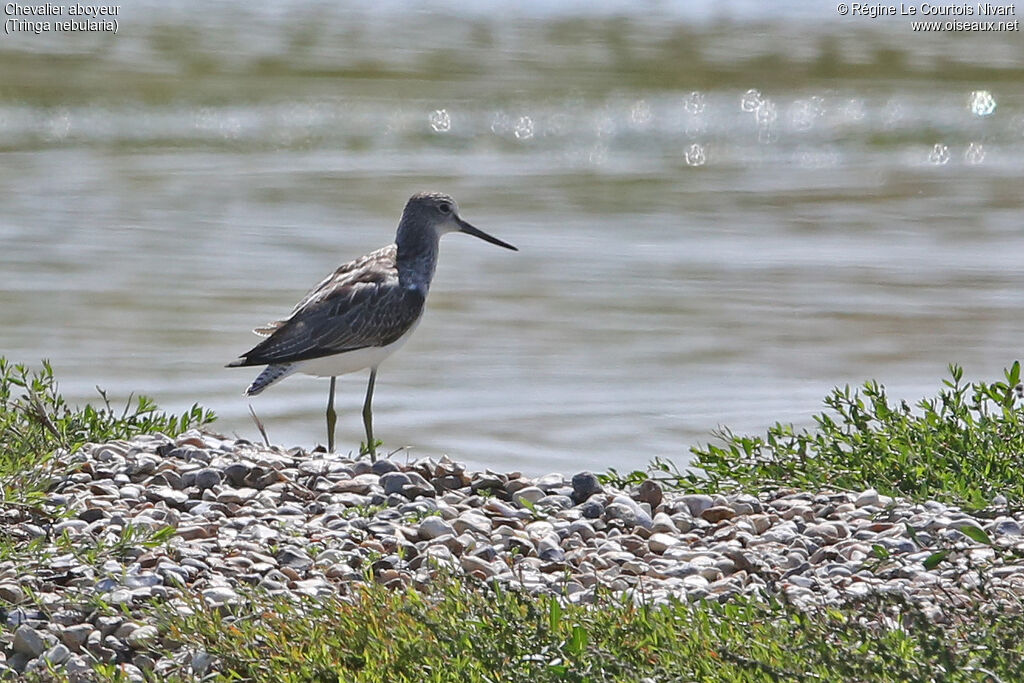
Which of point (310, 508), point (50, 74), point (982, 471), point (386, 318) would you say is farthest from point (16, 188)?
point (982, 471)

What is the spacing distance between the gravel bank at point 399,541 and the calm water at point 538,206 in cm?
180

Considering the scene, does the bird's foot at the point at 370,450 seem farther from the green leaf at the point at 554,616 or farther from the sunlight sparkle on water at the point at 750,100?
the sunlight sparkle on water at the point at 750,100

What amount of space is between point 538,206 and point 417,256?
244 inches

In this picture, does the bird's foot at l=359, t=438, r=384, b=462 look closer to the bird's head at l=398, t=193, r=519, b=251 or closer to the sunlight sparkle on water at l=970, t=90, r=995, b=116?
the bird's head at l=398, t=193, r=519, b=251

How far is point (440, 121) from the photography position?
1950cm

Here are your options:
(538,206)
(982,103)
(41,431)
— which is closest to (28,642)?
(41,431)

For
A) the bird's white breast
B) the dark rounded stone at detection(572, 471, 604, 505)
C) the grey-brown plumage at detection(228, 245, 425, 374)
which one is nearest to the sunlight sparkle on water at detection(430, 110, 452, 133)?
the grey-brown plumage at detection(228, 245, 425, 374)

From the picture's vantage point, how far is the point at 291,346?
8.31 meters

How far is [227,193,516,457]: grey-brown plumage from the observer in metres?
8.33

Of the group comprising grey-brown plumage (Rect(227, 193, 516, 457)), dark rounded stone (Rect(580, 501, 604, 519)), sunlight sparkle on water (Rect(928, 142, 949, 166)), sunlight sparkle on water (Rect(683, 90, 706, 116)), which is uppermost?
sunlight sparkle on water (Rect(683, 90, 706, 116))

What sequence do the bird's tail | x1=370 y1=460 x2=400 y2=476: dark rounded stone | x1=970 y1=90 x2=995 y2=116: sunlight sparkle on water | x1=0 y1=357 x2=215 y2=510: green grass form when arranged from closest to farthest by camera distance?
x1=0 y1=357 x2=215 y2=510: green grass → x1=370 y1=460 x2=400 y2=476: dark rounded stone → the bird's tail → x1=970 y1=90 x2=995 y2=116: sunlight sparkle on water

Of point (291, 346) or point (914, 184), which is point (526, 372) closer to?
point (291, 346)

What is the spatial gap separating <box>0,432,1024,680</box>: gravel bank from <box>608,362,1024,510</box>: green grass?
194 mm

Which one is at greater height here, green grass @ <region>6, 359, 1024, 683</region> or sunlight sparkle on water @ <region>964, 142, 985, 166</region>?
sunlight sparkle on water @ <region>964, 142, 985, 166</region>
